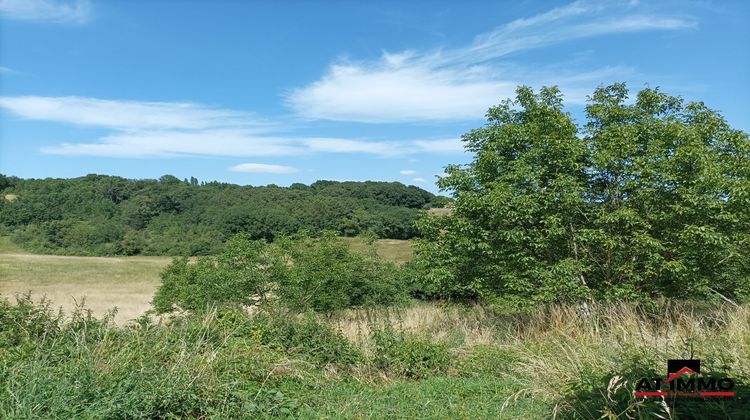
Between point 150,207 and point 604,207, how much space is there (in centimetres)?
9131

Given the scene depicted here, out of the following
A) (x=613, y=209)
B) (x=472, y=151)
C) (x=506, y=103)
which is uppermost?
(x=506, y=103)

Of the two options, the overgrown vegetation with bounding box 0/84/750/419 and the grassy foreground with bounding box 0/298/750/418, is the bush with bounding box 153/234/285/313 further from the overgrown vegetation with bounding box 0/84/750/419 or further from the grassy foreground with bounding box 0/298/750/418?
the grassy foreground with bounding box 0/298/750/418

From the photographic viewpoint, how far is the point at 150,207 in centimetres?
9006

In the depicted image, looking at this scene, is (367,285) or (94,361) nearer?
(94,361)

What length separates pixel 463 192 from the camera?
483 inches

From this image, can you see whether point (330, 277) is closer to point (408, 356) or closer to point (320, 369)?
point (408, 356)

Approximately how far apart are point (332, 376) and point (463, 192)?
7.34 meters

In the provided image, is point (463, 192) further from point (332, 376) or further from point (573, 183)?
point (332, 376)

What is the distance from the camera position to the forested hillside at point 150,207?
2776 inches

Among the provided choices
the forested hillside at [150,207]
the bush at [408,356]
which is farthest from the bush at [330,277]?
the forested hillside at [150,207]

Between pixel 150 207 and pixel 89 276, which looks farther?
pixel 150 207

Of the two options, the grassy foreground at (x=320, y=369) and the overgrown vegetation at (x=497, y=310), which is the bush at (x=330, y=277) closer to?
the overgrown vegetation at (x=497, y=310)

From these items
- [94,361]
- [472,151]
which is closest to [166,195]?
[472,151]

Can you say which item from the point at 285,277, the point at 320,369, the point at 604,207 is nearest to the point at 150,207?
the point at 285,277
